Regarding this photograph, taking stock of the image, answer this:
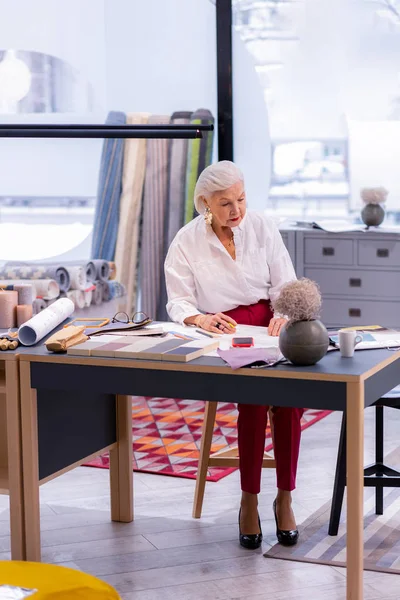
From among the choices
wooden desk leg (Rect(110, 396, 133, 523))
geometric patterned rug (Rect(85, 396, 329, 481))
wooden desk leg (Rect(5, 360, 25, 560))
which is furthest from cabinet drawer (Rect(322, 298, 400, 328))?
wooden desk leg (Rect(5, 360, 25, 560))

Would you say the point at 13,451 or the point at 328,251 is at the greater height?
the point at 328,251

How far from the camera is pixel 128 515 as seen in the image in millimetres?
3955

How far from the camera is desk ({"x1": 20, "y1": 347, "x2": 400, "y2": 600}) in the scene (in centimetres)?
288

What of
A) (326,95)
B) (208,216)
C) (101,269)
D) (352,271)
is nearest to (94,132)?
(101,269)

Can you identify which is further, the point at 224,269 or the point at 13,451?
the point at 224,269

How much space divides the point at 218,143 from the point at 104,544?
12.0ft

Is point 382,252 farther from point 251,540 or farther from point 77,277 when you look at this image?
point 251,540

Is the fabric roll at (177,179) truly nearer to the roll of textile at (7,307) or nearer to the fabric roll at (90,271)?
the fabric roll at (90,271)

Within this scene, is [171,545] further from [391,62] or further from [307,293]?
[391,62]

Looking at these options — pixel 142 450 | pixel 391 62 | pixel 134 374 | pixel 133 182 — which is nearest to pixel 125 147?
pixel 133 182

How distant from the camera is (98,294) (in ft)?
20.1

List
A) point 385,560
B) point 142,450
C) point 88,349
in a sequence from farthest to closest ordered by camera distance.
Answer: point 142,450 → point 385,560 → point 88,349

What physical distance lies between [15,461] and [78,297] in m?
2.56

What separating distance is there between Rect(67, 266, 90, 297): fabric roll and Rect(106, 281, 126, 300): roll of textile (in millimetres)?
303
